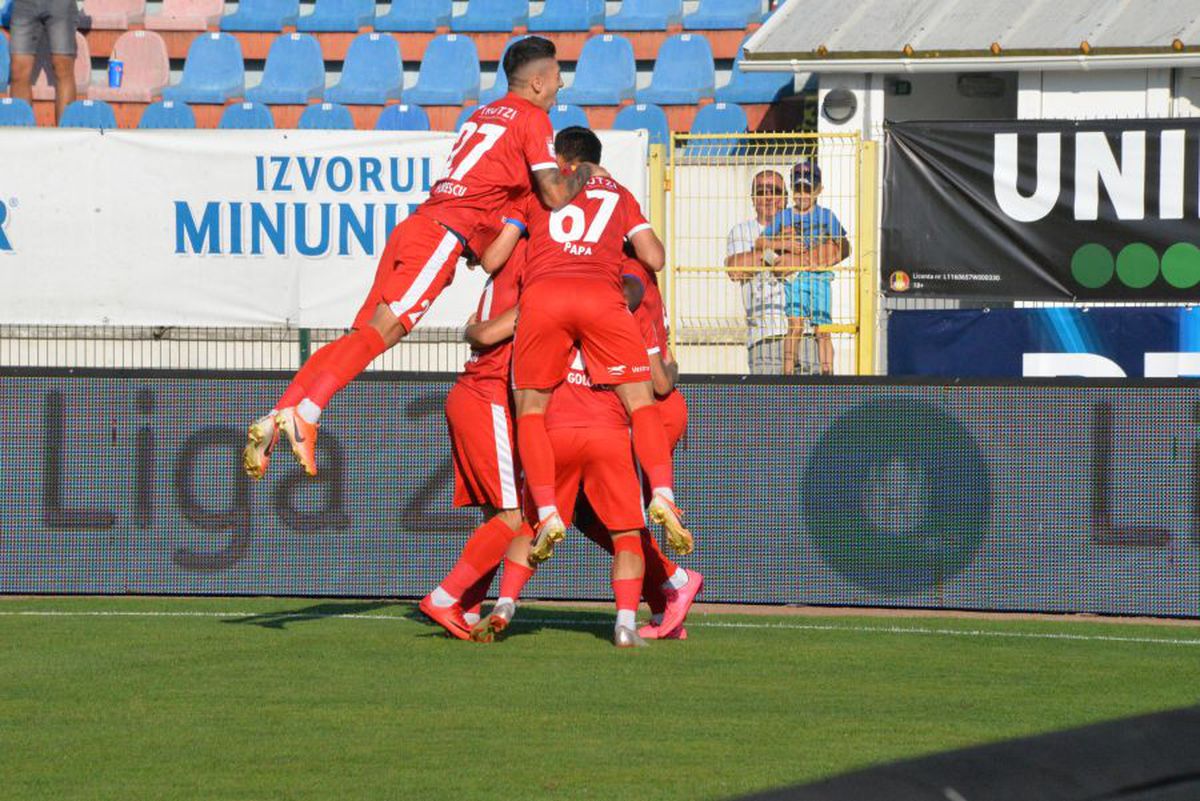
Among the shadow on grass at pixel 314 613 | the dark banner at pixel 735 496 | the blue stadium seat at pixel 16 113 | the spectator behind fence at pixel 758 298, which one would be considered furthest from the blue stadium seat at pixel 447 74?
the shadow on grass at pixel 314 613

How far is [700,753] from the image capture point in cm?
550

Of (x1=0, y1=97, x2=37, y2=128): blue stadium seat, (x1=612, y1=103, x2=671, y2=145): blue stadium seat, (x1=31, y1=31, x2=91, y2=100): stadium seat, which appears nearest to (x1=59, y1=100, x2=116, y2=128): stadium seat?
(x1=0, y1=97, x2=37, y2=128): blue stadium seat

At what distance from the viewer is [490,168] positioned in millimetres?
7730

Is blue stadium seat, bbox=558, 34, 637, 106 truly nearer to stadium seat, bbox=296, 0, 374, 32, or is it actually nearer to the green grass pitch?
stadium seat, bbox=296, 0, 374, 32

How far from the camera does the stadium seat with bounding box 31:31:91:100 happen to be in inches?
741

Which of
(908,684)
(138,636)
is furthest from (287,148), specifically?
(908,684)

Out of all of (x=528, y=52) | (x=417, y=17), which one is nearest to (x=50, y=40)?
(x=417, y=17)

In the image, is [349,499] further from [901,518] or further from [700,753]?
[700,753]

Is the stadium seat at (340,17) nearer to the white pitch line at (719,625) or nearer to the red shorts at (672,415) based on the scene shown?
the white pitch line at (719,625)

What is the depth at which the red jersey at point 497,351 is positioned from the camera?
800 cm

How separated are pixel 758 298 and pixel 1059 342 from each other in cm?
201

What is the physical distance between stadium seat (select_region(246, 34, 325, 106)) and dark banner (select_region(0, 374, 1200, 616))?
29.9 feet

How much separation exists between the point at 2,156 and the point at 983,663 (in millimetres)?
8389

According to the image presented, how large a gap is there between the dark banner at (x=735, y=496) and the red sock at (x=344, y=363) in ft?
9.70
